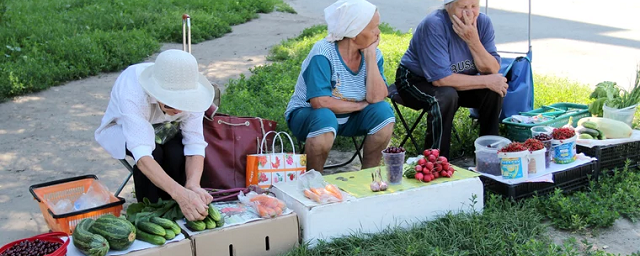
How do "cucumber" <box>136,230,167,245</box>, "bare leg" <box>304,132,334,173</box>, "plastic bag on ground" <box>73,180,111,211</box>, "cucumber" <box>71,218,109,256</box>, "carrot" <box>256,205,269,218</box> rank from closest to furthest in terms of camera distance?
"cucumber" <box>71,218,109,256</box> < "cucumber" <box>136,230,167,245</box> < "carrot" <box>256,205,269,218</box> < "plastic bag on ground" <box>73,180,111,211</box> < "bare leg" <box>304,132,334,173</box>

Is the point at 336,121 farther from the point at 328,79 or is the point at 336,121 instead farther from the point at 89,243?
the point at 89,243

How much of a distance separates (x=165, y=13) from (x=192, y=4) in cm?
109

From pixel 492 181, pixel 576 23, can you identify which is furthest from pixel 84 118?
pixel 576 23

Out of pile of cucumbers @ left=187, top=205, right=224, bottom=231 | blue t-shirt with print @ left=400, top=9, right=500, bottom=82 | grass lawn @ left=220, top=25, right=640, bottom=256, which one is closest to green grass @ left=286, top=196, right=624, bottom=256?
grass lawn @ left=220, top=25, right=640, bottom=256

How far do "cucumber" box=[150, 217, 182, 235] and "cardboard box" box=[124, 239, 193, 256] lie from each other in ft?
0.24

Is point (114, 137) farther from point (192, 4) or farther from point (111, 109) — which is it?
point (192, 4)

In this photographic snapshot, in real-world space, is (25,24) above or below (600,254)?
above

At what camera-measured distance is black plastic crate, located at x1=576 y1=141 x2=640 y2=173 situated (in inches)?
168

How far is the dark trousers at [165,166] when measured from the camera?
350cm

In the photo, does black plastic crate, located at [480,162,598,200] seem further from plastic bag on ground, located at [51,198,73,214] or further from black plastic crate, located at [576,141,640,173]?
plastic bag on ground, located at [51,198,73,214]

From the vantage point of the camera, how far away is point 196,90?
3.12 metres

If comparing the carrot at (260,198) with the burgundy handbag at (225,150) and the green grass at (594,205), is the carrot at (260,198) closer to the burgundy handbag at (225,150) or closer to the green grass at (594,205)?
the burgundy handbag at (225,150)

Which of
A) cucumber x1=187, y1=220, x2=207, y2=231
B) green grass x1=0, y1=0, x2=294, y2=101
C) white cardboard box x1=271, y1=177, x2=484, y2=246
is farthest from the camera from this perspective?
green grass x1=0, y1=0, x2=294, y2=101

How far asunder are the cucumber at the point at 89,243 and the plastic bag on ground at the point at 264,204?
0.78 metres
